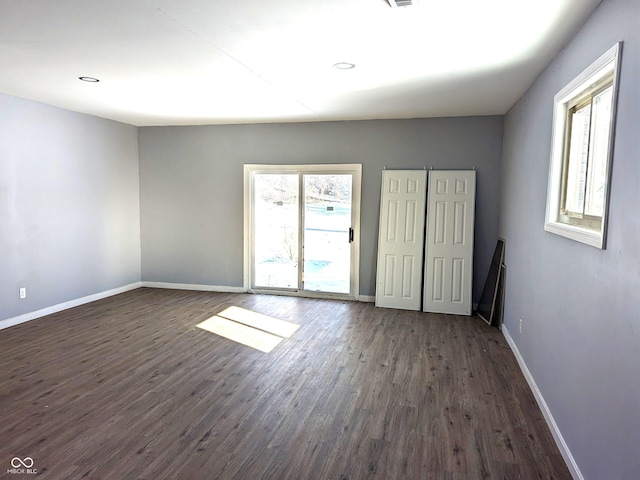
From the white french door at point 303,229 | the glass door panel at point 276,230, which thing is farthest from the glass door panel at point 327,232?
→ the glass door panel at point 276,230

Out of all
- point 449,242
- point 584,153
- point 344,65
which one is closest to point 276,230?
point 449,242

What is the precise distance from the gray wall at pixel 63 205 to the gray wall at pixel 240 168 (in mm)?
390

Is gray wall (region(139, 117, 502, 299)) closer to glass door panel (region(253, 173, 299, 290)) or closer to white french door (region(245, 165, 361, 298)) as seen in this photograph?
white french door (region(245, 165, 361, 298))

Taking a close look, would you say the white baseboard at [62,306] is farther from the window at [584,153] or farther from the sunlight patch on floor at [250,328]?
the window at [584,153]

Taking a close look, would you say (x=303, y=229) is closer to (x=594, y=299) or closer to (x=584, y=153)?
(x=584, y=153)

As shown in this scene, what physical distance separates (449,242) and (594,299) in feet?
11.6

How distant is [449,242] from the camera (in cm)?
563

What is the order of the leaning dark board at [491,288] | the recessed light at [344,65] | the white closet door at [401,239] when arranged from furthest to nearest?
the white closet door at [401,239] < the leaning dark board at [491,288] < the recessed light at [344,65]

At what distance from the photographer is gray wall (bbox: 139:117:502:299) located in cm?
568

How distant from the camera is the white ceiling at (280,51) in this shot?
2471 millimetres

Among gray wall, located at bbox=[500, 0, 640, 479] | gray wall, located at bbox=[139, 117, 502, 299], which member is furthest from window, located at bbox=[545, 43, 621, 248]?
gray wall, located at bbox=[139, 117, 502, 299]

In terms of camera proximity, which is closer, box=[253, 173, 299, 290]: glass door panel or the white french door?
the white french door

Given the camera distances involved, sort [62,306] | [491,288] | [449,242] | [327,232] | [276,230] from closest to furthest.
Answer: [491,288]
[62,306]
[449,242]
[327,232]
[276,230]

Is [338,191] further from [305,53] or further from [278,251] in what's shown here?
[305,53]
